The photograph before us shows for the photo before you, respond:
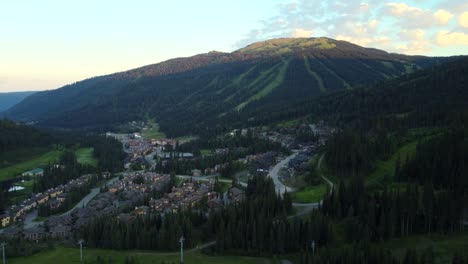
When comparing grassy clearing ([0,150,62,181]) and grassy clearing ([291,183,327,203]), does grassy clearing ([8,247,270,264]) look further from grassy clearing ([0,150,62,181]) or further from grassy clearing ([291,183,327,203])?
grassy clearing ([0,150,62,181])

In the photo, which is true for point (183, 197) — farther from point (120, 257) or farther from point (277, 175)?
point (120, 257)

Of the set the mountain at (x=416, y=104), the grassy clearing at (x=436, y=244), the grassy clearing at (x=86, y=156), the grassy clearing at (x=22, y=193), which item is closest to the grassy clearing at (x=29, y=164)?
the grassy clearing at (x=86, y=156)

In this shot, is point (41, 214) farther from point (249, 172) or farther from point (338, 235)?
point (338, 235)

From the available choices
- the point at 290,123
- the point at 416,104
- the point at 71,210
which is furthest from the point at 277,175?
the point at 290,123

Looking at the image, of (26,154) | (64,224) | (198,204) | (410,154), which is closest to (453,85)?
(410,154)

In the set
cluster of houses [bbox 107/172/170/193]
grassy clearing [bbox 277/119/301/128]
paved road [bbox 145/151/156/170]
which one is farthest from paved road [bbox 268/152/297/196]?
grassy clearing [bbox 277/119/301/128]
